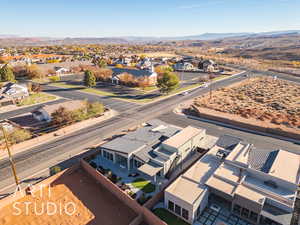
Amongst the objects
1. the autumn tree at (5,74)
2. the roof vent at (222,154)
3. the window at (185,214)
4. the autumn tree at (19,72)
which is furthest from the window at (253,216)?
the autumn tree at (19,72)

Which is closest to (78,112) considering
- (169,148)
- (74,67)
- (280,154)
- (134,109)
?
(134,109)

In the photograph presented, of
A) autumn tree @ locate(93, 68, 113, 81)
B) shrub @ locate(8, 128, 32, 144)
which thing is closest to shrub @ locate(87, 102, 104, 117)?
shrub @ locate(8, 128, 32, 144)

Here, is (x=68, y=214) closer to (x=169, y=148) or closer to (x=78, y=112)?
(x=169, y=148)

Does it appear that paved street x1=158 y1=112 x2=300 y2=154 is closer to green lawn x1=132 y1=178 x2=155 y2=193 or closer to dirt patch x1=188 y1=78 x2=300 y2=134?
dirt patch x1=188 y1=78 x2=300 y2=134

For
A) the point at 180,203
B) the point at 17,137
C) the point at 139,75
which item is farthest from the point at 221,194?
the point at 139,75

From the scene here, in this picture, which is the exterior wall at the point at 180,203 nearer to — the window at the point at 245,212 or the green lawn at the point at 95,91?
the window at the point at 245,212

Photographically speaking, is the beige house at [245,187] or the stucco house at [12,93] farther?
the stucco house at [12,93]
